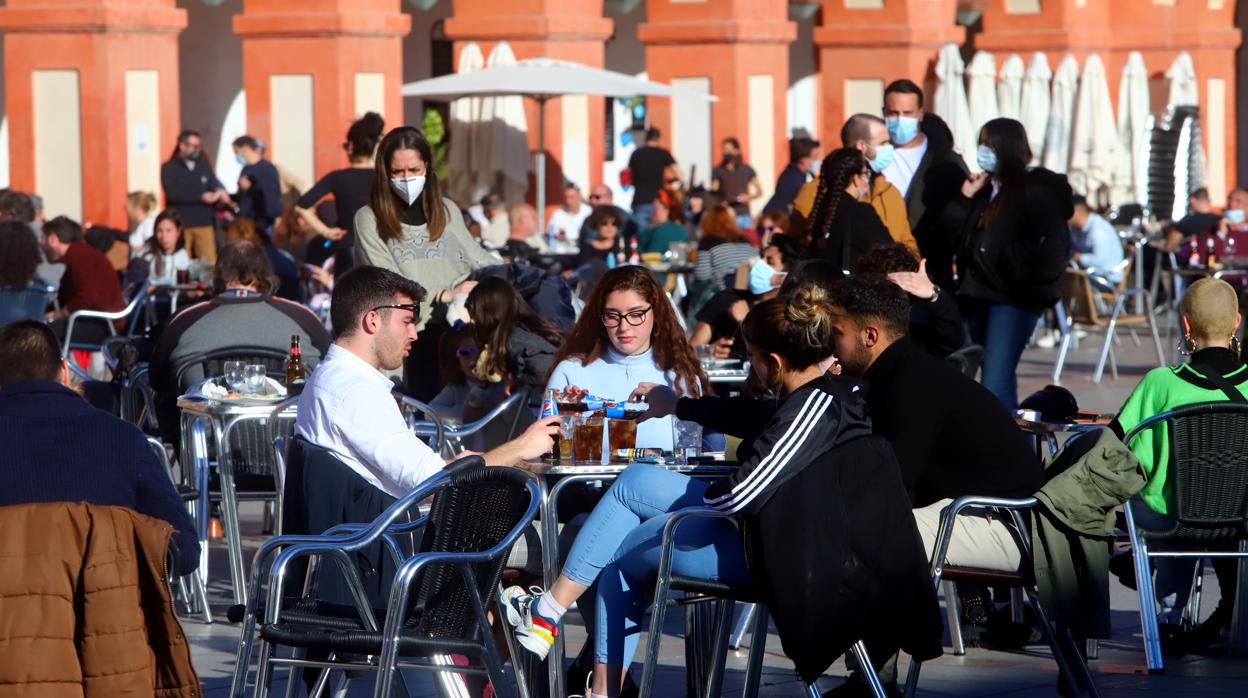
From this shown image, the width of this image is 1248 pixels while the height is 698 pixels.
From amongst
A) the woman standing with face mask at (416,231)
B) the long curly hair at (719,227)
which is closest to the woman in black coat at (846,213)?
the woman standing with face mask at (416,231)

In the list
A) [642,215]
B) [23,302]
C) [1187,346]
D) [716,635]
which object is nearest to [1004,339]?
[1187,346]

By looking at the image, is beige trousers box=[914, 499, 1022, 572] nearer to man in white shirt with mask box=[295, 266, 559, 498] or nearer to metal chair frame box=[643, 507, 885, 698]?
metal chair frame box=[643, 507, 885, 698]

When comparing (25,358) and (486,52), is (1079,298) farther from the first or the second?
(25,358)

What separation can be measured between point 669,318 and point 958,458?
1.19 meters

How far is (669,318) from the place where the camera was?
6.66m

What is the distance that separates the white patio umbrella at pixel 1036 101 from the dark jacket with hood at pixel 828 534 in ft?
66.4

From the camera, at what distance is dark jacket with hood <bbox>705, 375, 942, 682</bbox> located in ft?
16.2

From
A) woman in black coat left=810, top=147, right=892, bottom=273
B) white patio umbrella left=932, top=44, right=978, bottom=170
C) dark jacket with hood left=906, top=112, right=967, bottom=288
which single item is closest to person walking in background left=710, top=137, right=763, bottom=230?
white patio umbrella left=932, top=44, right=978, bottom=170

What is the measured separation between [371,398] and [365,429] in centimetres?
8

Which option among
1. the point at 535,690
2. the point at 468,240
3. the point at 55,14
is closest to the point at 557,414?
the point at 535,690

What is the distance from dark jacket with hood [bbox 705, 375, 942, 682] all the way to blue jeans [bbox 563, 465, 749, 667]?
22 centimetres

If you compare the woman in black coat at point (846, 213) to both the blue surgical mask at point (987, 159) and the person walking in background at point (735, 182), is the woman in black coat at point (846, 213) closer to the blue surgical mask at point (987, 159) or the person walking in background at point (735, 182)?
the blue surgical mask at point (987, 159)

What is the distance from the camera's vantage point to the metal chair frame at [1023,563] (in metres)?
5.61

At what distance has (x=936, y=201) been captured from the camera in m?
9.52
